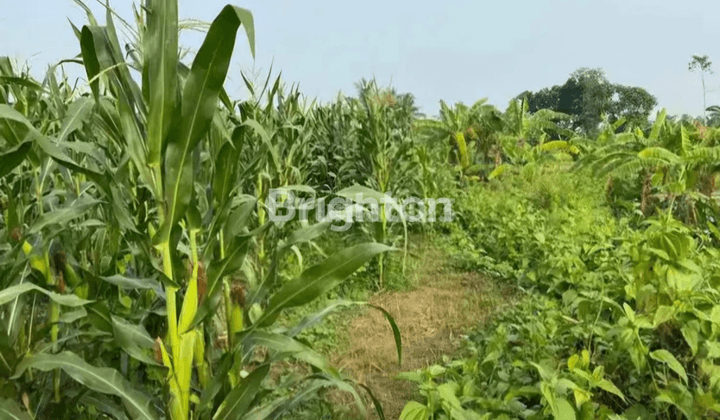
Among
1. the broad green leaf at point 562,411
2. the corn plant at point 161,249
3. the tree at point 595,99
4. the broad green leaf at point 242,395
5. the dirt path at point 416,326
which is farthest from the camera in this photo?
the tree at point 595,99

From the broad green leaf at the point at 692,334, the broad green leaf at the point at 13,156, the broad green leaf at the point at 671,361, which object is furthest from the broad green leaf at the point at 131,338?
the broad green leaf at the point at 692,334

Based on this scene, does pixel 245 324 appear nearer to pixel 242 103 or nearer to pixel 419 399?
pixel 242 103

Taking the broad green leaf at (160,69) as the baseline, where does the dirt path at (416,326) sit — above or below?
below

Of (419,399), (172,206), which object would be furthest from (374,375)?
(172,206)

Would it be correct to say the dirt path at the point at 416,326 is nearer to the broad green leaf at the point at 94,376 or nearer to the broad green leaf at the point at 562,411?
the broad green leaf at the point at 562,411

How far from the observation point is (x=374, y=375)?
3152 mm

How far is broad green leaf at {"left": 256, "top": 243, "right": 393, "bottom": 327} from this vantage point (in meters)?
1.42

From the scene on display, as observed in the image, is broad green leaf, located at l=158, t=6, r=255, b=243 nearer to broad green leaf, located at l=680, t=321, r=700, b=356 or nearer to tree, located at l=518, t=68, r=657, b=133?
broad green leaf, located at l=680, t=321, r=700, b=356

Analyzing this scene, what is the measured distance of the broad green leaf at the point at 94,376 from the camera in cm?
138

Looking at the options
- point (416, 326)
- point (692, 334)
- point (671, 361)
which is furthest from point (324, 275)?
point (416, 326)

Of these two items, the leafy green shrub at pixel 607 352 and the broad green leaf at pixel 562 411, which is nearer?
the broad green leaf at pixel 562 411

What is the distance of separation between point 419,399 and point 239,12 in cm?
223

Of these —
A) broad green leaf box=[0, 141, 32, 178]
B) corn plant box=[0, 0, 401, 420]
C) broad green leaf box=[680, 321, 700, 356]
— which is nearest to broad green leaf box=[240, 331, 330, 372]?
corn plant box=[0, 0, 401, 420]

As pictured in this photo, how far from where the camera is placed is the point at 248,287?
299 cm
